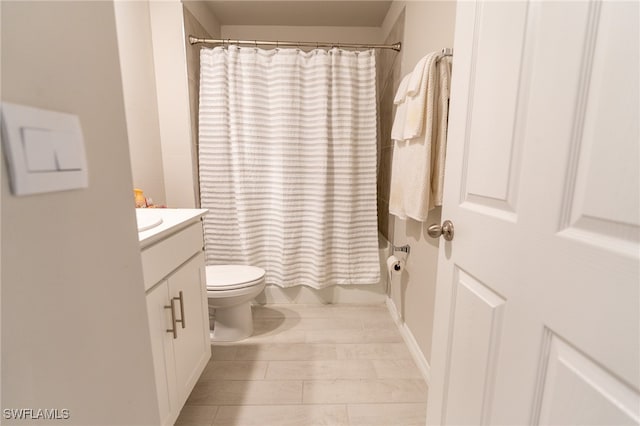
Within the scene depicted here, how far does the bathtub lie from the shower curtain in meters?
0.10

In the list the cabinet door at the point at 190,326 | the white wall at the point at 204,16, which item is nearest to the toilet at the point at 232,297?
the cabinet door at the point at 190,326

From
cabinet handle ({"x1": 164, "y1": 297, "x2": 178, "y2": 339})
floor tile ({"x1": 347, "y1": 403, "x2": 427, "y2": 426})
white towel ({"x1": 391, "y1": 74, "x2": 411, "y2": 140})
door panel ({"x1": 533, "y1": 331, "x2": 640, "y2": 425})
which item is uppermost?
white towel ({"x1": 391, "y1": 74, "x2": 411, "y2": 140})

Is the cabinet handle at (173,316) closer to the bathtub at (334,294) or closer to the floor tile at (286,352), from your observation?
the floor tile at (286,352)

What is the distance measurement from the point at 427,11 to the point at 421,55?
0.20m

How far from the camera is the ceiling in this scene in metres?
2.23

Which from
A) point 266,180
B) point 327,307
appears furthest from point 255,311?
point 266,180

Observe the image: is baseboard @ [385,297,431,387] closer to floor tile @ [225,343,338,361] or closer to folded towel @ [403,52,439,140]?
floor tile @ [225,343,338,361]

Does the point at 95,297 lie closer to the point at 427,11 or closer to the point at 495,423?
the point at 495,423

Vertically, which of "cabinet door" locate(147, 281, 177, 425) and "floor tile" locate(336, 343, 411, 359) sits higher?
"cabinet door" locate(147, 281, 177, 425)

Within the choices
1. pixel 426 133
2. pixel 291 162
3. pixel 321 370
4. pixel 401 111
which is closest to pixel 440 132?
pixel 426 133

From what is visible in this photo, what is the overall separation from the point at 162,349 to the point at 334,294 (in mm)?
1481

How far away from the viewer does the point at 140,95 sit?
69.6 inches

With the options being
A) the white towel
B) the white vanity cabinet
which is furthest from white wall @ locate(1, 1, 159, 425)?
the white towel

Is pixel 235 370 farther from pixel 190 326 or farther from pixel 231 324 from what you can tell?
pixel 190 326
